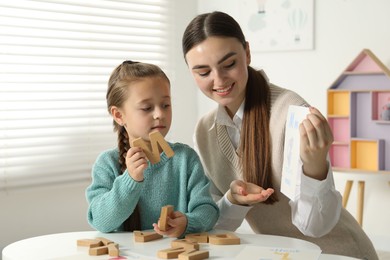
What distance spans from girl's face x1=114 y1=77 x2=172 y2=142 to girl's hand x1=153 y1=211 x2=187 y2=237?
0.77 feet

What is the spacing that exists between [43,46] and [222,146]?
1885 mm

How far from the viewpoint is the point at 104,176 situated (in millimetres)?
1720

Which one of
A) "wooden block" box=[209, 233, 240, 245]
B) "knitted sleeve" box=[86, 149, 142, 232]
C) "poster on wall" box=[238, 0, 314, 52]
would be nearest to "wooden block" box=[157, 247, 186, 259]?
"wooden block" box=[209, 233, 240, 245]

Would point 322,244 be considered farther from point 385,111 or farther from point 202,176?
point 385,111

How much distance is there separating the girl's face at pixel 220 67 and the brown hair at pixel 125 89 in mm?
162

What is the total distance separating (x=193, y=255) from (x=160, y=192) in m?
0.38

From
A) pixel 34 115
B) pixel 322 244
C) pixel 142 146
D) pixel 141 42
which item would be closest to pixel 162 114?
pixel 142 146

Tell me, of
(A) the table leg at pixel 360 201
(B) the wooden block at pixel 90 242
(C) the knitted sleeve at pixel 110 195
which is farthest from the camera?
(A) the table leg at pixel 360 201

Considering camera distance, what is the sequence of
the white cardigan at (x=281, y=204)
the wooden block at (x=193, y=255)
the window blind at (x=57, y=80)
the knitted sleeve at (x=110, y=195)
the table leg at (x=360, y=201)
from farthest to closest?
the table leg at (x=360, y=201) < the window blind at (x=57, y=80) < the white cardigan at (x=281, y=204) < the knitted sleeve at (x=110, y=195) < the wooden block at (x=193, y=255)

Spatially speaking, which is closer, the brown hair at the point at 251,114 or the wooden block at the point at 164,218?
the wooden block at the point at 164,218

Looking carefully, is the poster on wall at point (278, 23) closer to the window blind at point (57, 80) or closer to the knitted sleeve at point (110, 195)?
the window blind at point (57, 80)

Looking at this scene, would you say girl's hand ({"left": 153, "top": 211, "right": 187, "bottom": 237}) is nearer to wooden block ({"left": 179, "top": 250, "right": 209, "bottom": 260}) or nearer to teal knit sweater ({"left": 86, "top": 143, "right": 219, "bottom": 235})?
teal knit sweater ({"left": 86, "top": 143, "right": 219, "bottom": 235})

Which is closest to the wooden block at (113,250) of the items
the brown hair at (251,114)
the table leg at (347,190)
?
the brown hair at (251,114)

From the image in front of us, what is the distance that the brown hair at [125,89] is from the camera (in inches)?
67.6
